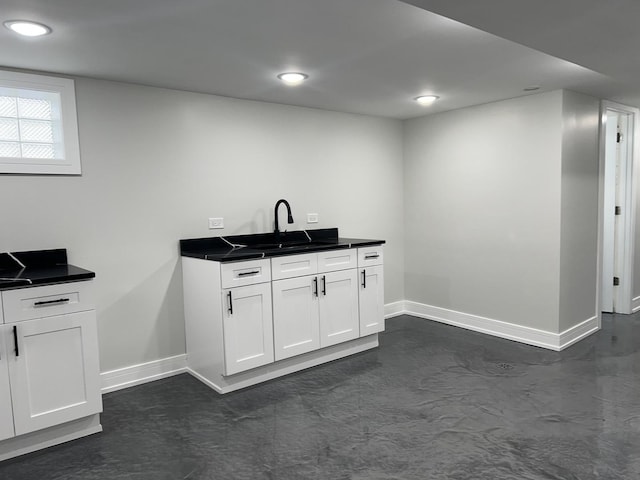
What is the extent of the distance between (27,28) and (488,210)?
3.77 metres

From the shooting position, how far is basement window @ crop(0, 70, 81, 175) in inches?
111

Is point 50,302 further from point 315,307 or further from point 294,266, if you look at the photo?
point 315,307

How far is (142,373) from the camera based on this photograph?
339 centimetres

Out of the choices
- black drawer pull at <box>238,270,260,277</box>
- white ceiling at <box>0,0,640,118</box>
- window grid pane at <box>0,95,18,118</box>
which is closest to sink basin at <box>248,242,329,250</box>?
black drawer pull at <box>238,270,260,277</box>

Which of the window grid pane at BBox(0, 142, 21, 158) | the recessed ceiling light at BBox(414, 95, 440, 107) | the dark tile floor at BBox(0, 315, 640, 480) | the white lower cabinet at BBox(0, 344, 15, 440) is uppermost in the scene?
the recessed ceiling light at BBox(414, 95, 440, 107)

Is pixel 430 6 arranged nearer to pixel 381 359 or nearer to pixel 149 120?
pixel 149 120

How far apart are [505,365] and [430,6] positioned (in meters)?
2.81

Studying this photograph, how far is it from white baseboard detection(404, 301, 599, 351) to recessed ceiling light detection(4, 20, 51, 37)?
13.5ft

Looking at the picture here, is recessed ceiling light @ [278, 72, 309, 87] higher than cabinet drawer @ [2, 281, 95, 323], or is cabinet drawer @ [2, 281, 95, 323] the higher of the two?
recessed ceiling light @ [278, 72, 309, 87]

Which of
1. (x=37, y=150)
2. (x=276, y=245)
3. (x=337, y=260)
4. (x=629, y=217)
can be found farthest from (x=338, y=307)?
(x=629, y=217)

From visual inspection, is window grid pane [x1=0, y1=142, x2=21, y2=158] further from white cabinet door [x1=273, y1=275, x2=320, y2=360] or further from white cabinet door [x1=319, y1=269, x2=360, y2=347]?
white cabinet door [x1=319, y1=269, x2=360, y2=347]

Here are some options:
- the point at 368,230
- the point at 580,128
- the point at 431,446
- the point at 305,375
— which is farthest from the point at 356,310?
the point at 580,128

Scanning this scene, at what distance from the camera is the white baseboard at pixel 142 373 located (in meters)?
3.24

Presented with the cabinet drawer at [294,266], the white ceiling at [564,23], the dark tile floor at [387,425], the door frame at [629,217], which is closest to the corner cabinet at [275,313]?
the cabinet drawer at [294,266]
